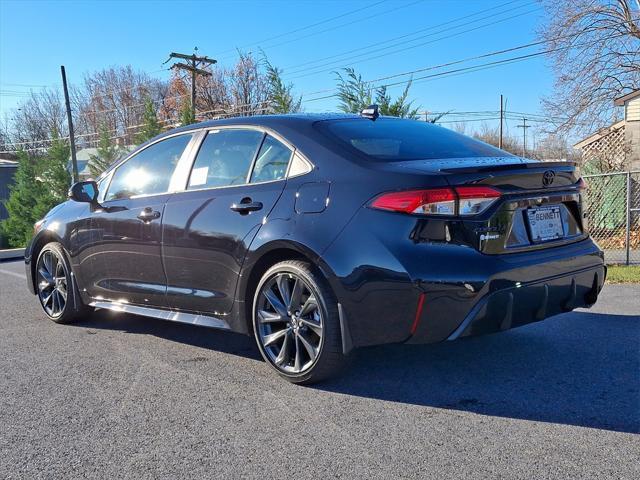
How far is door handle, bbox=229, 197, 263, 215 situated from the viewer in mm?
3961

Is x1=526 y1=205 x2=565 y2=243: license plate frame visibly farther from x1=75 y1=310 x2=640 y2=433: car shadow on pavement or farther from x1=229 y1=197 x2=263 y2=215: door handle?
x1=229 y1=197 x2=263 y2=215: door handle

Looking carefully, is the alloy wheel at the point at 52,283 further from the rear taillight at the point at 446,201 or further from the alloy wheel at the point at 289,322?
the rear taillight at the point at 446,201

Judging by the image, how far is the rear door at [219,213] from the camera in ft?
13.1

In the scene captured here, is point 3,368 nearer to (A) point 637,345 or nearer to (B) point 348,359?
(B) point 348,359

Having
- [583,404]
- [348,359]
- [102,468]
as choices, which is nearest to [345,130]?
[348,359]

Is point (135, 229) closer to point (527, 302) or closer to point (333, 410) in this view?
point (333, 410)

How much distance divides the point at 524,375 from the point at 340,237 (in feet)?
4.77

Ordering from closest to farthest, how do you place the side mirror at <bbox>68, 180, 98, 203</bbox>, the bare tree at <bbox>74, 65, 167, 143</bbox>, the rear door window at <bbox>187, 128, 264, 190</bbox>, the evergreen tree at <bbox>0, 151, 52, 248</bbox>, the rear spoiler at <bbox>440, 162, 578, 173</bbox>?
the rear spoiler at <bbox>440, 162, 578, 173</bbox> < the rear door window at <bbox>187, 128, 264, 190</bbox> < the side mirror at <bbox>68, 180, 98, 203</bbox> < the evergreen tree at <bbox>0, 151, 52, 248</bbox> < the bare tree at <bbox>74, 65, 167, 143</bbox>

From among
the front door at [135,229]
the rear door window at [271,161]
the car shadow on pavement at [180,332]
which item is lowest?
the car shadow on pavement at [180,332]

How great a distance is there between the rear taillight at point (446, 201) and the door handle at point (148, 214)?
2.04m

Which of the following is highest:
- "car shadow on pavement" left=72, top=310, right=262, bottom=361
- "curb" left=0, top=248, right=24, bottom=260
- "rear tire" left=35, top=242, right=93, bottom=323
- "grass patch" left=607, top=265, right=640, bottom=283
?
"rear tire" left=35, top=242, right=93, bottom=323

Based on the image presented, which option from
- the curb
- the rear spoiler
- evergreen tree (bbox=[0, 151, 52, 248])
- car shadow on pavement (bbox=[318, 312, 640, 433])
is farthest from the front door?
evergreen tree (bbox=[0, 151, 52, 248])

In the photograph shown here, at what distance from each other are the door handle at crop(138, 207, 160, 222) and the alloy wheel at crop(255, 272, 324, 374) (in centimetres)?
121

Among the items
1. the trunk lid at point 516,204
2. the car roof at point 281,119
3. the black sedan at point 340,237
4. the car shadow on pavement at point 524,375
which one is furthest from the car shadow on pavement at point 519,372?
the car roof at point 281,119
